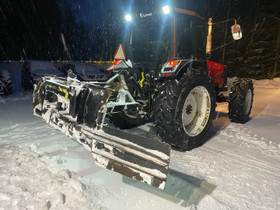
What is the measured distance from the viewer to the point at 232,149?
3484 mm

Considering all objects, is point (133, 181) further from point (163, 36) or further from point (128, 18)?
point (128, 18)

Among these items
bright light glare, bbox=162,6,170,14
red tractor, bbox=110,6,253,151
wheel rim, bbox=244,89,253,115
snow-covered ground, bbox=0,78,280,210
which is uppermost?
bright light glare, bbox=162,6,170,14

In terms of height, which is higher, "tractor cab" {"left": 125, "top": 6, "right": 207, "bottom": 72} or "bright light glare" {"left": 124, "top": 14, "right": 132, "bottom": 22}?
"bright light glare" {"left": 124, "top": 14, "right": 132, "bottom": 22}

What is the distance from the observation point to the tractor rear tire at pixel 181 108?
2.99 meters

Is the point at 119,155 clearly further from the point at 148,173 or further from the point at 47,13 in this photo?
the point at 47,13

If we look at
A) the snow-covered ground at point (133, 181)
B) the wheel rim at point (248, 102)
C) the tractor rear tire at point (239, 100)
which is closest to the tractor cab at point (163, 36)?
the tractor rear tire at point (239, 100)

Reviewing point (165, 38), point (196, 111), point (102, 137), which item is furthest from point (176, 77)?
point (102, 137)

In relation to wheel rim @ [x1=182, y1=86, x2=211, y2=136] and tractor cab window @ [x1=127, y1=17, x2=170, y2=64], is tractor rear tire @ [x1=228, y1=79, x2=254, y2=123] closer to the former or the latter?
wheel rim @ [x1=182, y1=86, x2=211, y2=136]

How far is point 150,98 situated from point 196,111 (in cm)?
86

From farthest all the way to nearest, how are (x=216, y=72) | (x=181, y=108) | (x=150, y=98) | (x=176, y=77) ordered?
(x=216, y=72) < (x=150, y=98) < (x=176, y=77) < (x=181, y=108)

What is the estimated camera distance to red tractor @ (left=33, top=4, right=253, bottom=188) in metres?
2.13

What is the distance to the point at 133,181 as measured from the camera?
2521 millimetres

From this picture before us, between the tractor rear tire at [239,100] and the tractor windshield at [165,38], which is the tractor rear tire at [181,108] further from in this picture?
the tractor rear tire at [239,100]

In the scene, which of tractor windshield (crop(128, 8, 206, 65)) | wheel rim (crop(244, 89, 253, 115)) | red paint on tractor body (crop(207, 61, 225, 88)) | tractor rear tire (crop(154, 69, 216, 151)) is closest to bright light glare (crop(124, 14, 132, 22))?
tractor windshield (crop(128, 8, 206, 65))
